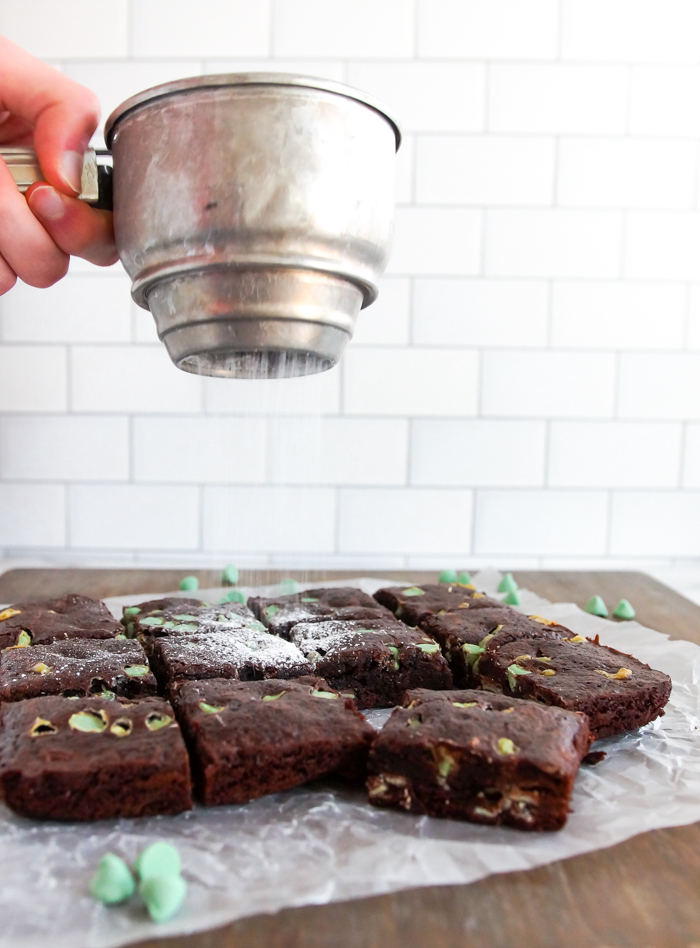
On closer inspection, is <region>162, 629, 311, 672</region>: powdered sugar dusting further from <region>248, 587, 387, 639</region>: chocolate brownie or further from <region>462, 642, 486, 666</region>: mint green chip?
<region>462, 642, 486, 666</region>: mint green chip

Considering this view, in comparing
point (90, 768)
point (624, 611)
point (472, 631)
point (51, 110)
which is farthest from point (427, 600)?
point (51, 110)

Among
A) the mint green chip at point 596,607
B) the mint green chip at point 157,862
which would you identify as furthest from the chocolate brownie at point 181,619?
the mint green chip at point 596,607

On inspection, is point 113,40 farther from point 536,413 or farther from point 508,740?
point 508,740

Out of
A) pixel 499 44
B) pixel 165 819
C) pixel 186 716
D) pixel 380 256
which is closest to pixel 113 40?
pixel 499 44

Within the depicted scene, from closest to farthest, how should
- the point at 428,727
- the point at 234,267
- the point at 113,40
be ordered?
1. the point at 234,267
2. the point at 428,727
3. the point at 113,40

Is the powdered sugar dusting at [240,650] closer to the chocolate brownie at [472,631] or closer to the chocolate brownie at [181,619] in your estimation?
the chocolate brownie at [181,619]

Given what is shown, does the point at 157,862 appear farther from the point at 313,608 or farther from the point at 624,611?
the point at 624,611

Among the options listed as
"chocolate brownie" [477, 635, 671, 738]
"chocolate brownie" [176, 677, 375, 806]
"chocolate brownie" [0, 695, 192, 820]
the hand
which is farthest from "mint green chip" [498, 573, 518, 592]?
the hand
